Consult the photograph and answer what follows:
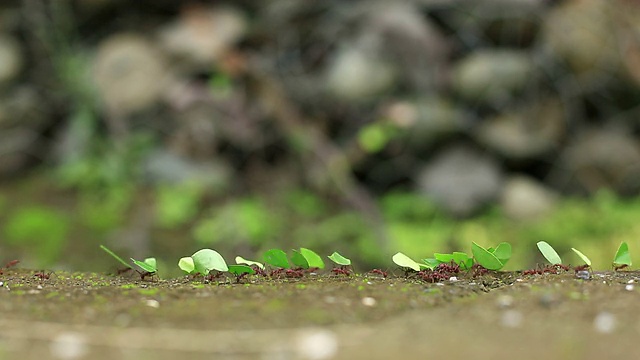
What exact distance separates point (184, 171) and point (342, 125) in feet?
2.55

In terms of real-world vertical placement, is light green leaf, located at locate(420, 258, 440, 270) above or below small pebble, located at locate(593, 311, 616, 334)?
above

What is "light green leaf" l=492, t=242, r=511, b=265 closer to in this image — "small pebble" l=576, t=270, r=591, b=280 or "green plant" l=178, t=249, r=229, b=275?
"small pebble" l=576, t=270, r=591, b=280

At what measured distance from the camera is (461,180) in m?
3.00

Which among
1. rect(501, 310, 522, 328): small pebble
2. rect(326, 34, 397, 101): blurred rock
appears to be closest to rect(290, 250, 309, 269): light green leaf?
rect(501, 310, 522, 328): small pebble

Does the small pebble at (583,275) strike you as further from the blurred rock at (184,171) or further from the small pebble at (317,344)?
the blurred rock at (184,171)

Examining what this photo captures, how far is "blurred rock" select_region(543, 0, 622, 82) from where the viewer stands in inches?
121

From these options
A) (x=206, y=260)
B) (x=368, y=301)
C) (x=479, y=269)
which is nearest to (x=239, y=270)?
(x=206, y=260)

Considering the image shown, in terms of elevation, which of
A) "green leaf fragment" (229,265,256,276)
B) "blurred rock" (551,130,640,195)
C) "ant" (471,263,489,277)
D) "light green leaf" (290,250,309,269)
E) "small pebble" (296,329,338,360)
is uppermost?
"blurred rock" (551,130,640,195)

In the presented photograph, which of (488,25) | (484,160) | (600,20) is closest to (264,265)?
(484,160)

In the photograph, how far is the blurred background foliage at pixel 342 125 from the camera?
115 inches

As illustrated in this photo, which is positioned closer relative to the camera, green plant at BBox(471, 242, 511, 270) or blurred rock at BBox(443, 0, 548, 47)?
green plant at BBox(471, 242, 511, 270)

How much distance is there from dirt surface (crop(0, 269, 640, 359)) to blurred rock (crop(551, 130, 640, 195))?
214 centimetres

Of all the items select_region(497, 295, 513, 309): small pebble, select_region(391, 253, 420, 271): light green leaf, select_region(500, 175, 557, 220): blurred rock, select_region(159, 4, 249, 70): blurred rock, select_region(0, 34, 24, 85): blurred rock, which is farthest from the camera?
select_region(0, 34, 24, 85): blurred rock

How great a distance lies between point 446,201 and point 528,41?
2.94 feet
